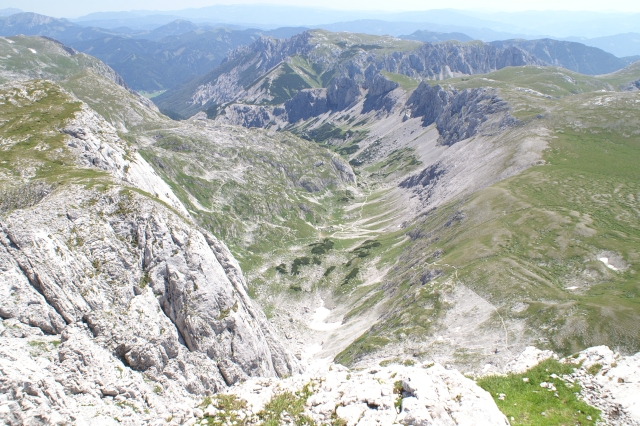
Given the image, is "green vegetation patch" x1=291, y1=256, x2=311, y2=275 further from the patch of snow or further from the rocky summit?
the patch of snow

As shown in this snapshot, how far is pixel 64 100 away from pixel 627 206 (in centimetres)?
16561

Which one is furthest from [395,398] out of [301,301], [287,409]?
[301,301]

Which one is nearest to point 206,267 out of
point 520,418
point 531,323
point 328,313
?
point 520,418

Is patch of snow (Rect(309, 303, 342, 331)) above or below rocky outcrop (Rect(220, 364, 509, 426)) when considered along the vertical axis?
below

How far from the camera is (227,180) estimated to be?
624ft

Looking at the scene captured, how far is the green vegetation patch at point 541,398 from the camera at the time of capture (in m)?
25.5

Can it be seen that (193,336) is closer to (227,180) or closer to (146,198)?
(146,198)

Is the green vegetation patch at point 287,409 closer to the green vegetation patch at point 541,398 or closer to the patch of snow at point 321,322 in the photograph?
the green vegetation patch at point 541,398

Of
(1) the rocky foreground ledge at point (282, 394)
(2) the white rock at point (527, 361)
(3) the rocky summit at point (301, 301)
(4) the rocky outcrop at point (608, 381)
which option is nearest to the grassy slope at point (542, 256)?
(3) the rocky summit at point (301, 301)

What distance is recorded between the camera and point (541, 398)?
1102 inches

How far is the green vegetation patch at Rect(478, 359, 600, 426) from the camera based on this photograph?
25.5m

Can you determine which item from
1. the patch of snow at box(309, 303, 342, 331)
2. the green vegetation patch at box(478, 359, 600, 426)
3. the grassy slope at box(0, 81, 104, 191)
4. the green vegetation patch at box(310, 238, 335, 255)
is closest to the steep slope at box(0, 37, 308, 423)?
the grassy slope at box(0, 81, 104, 191)

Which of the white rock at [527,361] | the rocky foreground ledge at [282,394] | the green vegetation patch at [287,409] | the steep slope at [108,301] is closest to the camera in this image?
the rocky foreground ledge at [282,394]

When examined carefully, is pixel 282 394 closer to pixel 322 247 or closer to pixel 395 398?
pixel 395 398
